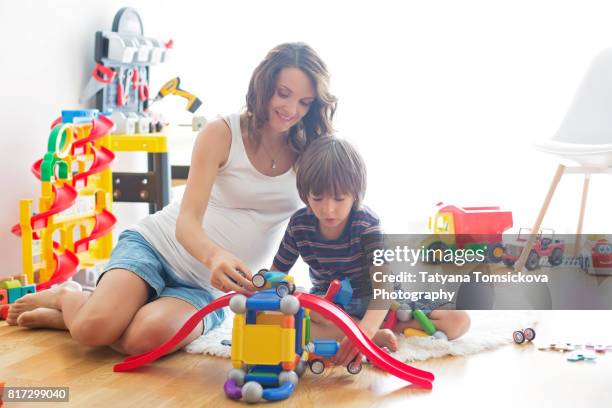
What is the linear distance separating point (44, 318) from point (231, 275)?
678mm

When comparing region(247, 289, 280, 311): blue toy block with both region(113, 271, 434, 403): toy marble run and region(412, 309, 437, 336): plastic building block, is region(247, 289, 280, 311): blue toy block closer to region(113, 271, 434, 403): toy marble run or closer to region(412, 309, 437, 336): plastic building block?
region(113, 271, 434, 403): toy marble run

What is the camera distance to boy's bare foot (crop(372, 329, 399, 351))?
6.26 ft

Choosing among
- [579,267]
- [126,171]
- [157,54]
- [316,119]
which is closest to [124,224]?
[126,171]

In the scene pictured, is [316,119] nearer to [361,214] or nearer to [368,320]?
[361,214]

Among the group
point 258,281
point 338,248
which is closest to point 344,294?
point 338,248

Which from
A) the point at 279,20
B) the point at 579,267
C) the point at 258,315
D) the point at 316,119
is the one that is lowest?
the point at 579,267

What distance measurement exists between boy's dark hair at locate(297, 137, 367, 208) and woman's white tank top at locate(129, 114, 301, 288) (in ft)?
0.48

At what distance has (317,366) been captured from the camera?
1.75m

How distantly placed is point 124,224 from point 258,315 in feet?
5.50

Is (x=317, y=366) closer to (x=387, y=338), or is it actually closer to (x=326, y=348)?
(x=326, y=348)

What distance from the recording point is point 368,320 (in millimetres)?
1817

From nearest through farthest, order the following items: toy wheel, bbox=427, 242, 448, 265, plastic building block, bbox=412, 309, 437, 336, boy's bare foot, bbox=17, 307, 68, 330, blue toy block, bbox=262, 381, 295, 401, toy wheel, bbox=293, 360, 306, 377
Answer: blue toy block, bbox=262, 381, 295, 401, toy wheel, bbox=293, 360, 306, 377, plastic building block, bbox=412, 309, 437, 336, boy's bare foot, bbox=17, 307, 68, 330, toy wheel, bbox=427, 242, 448, 265

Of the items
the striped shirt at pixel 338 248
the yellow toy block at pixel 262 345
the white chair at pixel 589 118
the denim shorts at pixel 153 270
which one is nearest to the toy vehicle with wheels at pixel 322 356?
the yellow toy block at pixel 262 345

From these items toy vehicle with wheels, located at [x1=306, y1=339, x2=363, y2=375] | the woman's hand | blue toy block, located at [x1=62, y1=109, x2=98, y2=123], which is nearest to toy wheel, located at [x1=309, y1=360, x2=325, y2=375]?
toy vehicle with wheels, located at [x1=306, y1=339, x2=363, y2=375]
